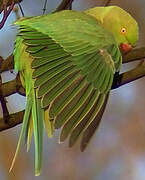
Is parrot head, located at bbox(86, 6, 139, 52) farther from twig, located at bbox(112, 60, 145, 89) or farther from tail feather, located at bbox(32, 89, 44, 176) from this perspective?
tail feather, located at bbox(32, 89, 44, 176)

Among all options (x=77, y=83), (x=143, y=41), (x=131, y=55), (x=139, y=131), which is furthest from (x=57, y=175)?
(x=77, y=83)

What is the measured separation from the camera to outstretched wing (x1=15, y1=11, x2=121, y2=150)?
650mm

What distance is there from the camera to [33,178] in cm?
132

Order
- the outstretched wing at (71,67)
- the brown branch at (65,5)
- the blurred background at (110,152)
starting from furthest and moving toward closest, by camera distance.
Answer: the blurred background at (110,152) < the brown branch at (65,5) < the outstretched wing at (71,67)

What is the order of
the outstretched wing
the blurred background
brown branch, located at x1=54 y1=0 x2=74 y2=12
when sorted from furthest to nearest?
1. the blurred background
2. brown branch, located at x1=54 y1=0 x2=74 y2=12
3. the outstretched wing

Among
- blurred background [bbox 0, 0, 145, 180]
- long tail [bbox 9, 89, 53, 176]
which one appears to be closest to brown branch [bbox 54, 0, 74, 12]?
long tail [bbox 9, 89, 53, 176]

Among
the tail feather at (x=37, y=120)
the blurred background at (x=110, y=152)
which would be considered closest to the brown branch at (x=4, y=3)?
the tail feather at (x=37, y=120)

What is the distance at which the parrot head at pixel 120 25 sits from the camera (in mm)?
876

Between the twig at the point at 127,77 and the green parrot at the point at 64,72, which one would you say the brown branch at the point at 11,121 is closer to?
the green parrot at the point at 64,72

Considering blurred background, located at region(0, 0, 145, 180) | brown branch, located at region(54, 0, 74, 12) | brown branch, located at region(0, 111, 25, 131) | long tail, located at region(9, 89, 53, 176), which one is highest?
brown branch, located at region(54, 0, 74, 12)

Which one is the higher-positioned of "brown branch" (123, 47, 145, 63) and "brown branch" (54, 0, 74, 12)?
"brown branch" (54, 0, 74, 12)

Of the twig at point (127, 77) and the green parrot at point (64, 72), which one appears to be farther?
the twig at point (127, 77)

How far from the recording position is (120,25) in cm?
90

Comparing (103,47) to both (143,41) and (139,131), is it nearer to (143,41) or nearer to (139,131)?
(143,41)
